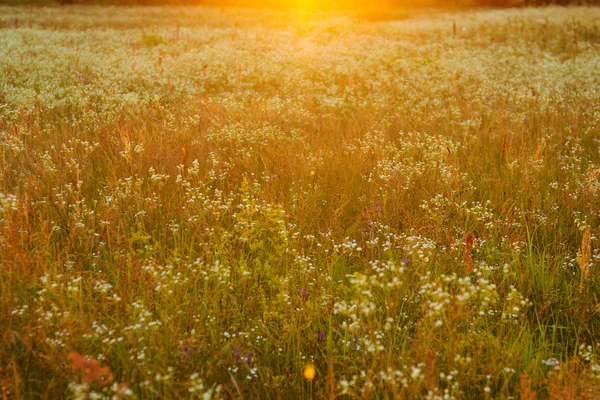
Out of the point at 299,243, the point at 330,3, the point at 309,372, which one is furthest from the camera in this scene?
the point at 330,3

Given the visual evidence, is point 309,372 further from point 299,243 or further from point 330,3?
point 330,3

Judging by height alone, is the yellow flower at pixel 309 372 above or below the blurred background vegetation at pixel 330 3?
below

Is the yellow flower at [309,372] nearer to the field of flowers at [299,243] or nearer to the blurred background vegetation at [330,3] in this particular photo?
the field of flowers at [299,243]

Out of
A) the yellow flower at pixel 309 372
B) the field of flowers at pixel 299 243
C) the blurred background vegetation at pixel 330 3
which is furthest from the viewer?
the blurred background vegetation at pixel 330 3

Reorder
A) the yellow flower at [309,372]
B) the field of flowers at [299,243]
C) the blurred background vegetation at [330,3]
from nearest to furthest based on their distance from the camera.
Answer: the field of flowers at [299,243]
the yellow flower at [309,372]
the blurred background vegetation at [330,3]

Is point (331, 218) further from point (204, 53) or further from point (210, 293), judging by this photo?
point (204, 53)

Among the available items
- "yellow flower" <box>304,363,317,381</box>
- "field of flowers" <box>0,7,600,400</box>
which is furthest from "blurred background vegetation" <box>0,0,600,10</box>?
"yellow flower" <box>304,363,317,381</box>

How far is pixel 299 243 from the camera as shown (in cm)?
402

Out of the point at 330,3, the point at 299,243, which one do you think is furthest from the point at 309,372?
the point at 330,3

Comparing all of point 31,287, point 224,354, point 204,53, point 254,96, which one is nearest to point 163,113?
point 254,96

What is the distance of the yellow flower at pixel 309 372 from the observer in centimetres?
280

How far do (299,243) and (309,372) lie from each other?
134 centimetres

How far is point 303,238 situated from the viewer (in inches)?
161

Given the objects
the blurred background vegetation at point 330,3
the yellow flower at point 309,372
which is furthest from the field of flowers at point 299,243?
the blurred background vegetation at point 330,3
